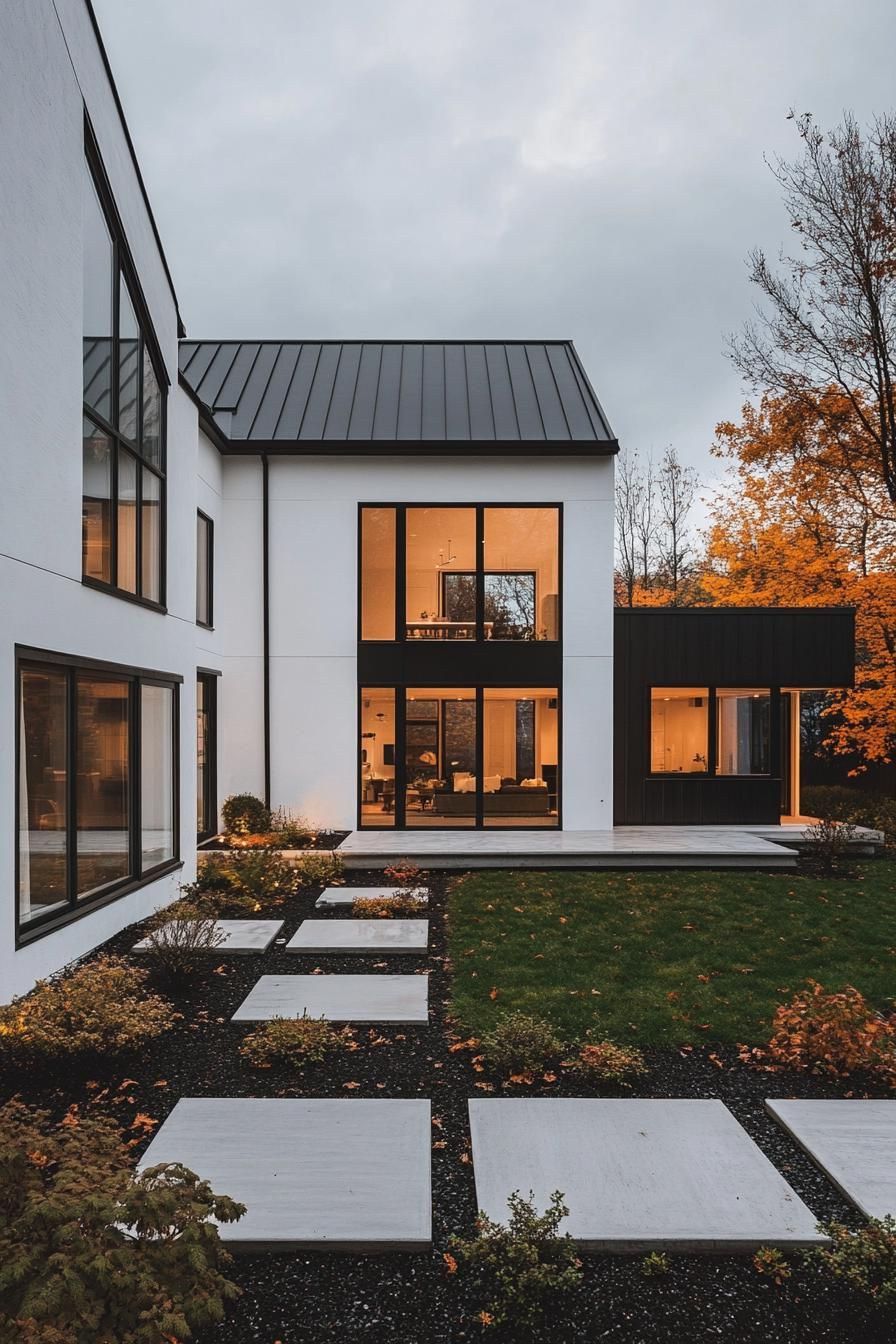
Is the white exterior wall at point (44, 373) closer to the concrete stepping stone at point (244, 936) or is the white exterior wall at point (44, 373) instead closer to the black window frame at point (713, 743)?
the concrete stepping stone at point (244, 936)

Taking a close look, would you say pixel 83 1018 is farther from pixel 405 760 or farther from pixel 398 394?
pixel 398 394

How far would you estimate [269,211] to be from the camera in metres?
45.8

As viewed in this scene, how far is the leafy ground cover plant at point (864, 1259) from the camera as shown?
244cm

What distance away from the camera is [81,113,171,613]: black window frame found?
21.1 feet

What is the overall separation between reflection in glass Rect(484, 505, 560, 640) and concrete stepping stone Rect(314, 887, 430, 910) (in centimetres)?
498

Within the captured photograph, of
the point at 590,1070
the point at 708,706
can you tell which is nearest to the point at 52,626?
the point at 590,1070

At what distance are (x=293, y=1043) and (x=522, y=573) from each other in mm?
9017

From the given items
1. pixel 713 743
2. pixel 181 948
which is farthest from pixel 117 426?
pixel 713 743

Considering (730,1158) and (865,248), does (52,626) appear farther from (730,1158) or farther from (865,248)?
(865,248)

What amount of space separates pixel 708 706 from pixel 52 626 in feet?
33.1

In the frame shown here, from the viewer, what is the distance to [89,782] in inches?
243

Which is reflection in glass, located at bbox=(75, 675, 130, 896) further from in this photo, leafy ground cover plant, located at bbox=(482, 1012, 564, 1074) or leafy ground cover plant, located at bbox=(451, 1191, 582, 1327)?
leafy ground cover plant, located at bbox=(451, 1191, 582, 1327)

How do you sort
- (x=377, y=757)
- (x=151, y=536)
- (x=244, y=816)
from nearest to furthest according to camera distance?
(x=151, y=536) < (x=244, y=816) < (x=377, y=757)

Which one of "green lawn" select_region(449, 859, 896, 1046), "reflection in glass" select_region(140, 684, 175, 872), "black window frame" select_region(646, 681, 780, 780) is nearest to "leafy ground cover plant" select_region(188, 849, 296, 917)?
"reflection in glass" select_region(140, 684, 175, 872)
